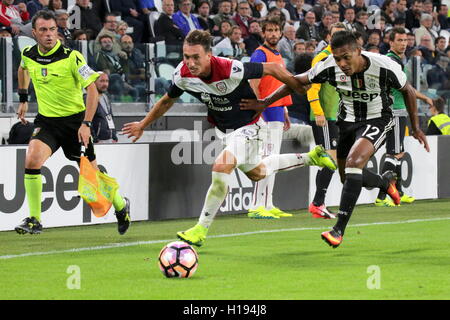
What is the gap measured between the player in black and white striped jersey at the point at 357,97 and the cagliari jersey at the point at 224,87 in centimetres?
14

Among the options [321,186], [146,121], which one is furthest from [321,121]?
[146,121]

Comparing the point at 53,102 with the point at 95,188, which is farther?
the point at 53,102

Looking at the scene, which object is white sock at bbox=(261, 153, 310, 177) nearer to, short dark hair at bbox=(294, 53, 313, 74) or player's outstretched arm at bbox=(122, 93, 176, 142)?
player's outstretched arm at bbox=(122, 93, 176, 142)

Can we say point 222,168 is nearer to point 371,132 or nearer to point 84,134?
point 371,132

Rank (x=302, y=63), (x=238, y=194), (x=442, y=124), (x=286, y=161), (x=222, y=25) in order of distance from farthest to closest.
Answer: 1. (x=222, y=25)
2. (x=442, y=124)
3. (x=302, y=63)
4. (x=238, y=194)
5. (x=286, y=161)

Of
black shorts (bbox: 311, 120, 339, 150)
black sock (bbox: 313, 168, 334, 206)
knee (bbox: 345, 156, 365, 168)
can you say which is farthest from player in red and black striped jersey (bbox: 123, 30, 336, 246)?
black shorts (bbox: 311, 120, 339, 150)

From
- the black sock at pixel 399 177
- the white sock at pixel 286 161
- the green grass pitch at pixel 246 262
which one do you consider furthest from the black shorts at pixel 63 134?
the black sock at pixel 399 177

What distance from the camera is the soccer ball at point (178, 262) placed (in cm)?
764

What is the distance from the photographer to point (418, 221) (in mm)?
12211

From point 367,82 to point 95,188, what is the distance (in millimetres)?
2860

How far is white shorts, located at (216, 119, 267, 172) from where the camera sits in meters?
9.47

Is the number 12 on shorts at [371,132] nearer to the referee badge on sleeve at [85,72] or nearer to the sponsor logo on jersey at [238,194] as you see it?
the referee badge on sleeve at [85,72]

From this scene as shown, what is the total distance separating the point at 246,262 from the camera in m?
8.66

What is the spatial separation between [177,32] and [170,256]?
10.1 m
